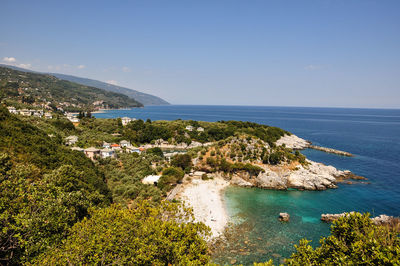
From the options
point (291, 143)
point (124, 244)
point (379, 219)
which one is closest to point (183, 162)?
point (124, 244)

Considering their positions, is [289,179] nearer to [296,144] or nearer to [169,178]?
[169,178]

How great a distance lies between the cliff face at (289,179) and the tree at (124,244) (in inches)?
1137

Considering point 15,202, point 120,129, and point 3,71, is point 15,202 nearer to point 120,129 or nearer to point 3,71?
point 120,129

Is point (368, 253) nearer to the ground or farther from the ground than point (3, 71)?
nearer to the ground

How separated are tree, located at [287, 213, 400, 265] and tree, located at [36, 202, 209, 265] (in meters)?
6.74

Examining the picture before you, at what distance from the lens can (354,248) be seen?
10.4 metres

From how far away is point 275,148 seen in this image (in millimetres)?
50094

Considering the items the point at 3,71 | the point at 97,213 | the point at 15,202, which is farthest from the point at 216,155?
the point at 3,71

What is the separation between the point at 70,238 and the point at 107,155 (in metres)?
40.0

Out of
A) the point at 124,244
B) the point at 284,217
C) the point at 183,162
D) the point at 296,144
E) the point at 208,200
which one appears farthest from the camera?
the point at 296,144

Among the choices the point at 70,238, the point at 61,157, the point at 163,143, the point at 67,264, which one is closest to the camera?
the point at 67,264

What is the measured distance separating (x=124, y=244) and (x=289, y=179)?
39050 millimetres

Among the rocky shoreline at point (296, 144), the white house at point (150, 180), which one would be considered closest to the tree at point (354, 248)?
the white house at point (150, 180)

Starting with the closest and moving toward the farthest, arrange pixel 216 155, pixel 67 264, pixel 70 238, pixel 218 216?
pixel 67 264, pixel 70 238, pixel 218 216, pixel 216 155
